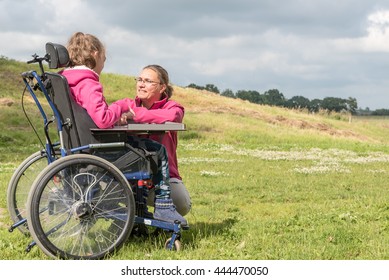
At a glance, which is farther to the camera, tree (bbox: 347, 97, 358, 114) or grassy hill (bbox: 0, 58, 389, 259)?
tree (bbox: 347, 97, 358, 114)

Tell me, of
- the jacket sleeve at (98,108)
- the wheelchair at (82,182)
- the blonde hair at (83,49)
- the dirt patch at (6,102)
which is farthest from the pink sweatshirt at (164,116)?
the dirt patch at (6,102)

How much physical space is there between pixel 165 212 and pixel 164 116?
113 cm

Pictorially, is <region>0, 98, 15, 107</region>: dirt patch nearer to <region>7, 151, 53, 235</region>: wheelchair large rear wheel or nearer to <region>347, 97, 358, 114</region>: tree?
<region>7, 151, 53, 235</region>: wheelchair large rear wheel

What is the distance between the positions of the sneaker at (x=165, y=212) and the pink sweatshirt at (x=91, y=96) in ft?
3.62

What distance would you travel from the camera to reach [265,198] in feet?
40.1

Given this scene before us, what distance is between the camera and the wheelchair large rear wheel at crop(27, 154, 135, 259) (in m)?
5.68

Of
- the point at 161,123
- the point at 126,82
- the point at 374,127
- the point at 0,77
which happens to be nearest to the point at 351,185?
the point at 161,123

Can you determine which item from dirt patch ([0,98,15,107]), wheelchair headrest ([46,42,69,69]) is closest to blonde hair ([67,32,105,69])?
wheelchair headrest ([46,42,69,69])

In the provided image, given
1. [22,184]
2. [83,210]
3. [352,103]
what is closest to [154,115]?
[83,210]

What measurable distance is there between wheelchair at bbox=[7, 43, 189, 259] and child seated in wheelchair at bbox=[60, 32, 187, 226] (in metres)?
0.14

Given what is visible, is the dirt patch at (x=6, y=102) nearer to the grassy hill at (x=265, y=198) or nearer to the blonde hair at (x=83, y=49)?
the grassy hill at (x=265, y=198)

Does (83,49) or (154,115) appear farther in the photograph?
(154,115)

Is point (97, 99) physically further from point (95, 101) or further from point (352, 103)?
point (352, 103)

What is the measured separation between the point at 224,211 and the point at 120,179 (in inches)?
191
